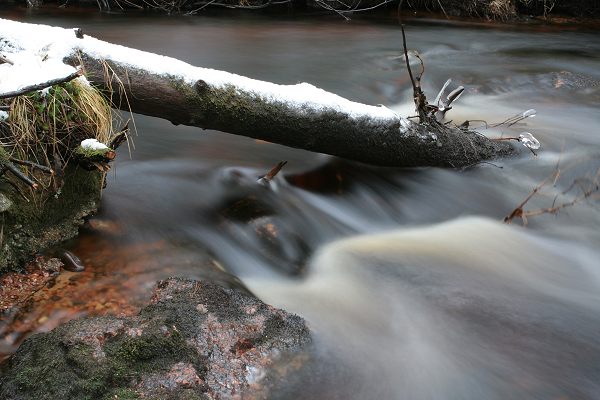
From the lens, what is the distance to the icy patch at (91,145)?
3.30 m

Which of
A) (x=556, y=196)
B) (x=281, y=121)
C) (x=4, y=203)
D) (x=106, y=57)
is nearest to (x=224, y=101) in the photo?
(x=281, y=121)

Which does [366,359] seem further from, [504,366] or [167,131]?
[167,131]

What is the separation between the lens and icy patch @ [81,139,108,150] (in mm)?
3298

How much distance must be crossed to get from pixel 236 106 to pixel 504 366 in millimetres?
2169

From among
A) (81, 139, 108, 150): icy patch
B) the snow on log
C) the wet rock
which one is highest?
the snow on log

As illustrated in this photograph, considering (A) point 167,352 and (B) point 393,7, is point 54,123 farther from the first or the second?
(B) point 393,7

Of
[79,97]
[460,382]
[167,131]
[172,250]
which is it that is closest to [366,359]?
[460,382]

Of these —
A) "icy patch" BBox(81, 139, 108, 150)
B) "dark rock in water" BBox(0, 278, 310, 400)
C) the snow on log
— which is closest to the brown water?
"dark rock in water" BBox(0, 278, 310, 400)

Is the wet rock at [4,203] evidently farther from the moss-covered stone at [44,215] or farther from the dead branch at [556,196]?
the dead branch at [556,196]

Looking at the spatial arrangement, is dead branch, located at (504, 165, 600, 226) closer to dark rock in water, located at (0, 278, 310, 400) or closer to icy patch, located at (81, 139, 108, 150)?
dark rock in water, located at (0, 278, 310, 400)

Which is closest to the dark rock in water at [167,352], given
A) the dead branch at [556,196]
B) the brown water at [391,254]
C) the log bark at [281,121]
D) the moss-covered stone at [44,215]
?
the brown water at [391,254]

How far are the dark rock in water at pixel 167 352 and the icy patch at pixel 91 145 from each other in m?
0.89

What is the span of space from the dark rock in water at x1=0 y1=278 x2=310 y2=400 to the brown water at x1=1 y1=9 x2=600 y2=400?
0.56ft

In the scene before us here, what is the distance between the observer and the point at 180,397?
Answer: 88.7 inches
